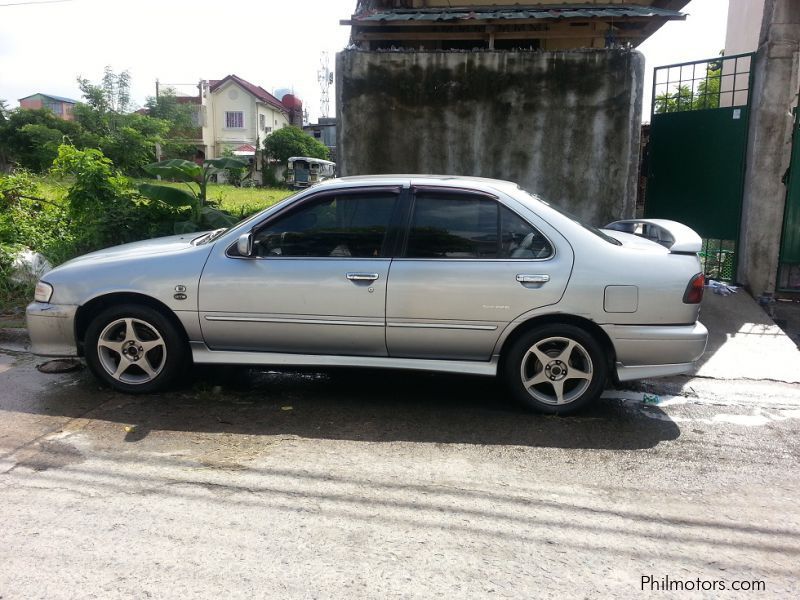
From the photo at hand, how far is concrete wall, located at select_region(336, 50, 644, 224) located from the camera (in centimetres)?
806

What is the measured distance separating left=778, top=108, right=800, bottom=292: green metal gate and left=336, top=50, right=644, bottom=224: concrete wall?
5.68 ft

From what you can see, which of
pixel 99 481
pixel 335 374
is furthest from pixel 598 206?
pixel 99 481

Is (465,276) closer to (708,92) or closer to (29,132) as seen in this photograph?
(708,92)

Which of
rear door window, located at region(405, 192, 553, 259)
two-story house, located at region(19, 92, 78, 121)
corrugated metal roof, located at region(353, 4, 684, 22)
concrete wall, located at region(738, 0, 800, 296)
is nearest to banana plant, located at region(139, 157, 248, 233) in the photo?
corrugated metal roof, located at region(353, 4, 684, 22)

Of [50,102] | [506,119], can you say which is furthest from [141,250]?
[50,102]

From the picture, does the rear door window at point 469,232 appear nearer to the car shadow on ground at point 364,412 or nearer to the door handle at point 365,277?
the door handle at point 365,277

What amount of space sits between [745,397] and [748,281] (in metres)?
3.32

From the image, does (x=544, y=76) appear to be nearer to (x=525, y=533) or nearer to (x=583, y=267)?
(x=583, y=267)

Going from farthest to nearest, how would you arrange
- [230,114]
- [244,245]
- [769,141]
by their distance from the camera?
[230,114], [769,141], [244,245]

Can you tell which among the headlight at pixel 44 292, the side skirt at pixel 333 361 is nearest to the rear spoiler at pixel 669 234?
the side skirt at pixel 333 361

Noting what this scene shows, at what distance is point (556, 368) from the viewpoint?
4.68 metres

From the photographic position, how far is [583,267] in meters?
4.57

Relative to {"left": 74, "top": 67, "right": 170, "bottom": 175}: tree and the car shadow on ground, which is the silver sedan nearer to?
the car shadow on ground

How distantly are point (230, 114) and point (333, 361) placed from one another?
5878 cm
